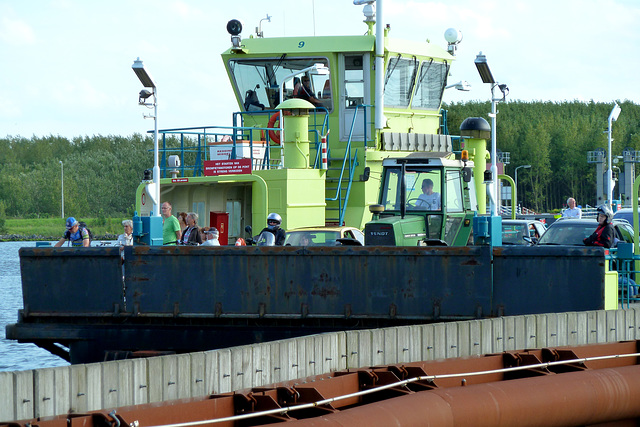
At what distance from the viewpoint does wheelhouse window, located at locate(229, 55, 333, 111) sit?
21.6m

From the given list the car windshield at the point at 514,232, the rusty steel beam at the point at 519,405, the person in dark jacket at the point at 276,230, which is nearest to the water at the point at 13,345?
the person in dark jacket at the point at 276,230

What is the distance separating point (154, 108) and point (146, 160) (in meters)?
79.6

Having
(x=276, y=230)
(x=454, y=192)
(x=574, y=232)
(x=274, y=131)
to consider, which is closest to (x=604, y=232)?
(x=454, y=192)

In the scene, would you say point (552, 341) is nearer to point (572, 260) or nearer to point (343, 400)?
point (572, 260)

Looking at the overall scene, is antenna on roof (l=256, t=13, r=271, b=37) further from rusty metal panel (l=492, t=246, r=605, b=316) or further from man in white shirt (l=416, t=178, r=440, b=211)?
rusty metal panel (l=492, t=246, r=605, b=316)

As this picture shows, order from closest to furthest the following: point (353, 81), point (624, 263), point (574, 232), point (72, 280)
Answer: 1. point (72, 280)
2. point (624, 263)
3. point (574, 232)
4. point (353, 81)

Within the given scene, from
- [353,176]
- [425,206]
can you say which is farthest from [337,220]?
[425,206]

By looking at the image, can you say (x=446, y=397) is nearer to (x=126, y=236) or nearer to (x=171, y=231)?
(x=171, y=231)

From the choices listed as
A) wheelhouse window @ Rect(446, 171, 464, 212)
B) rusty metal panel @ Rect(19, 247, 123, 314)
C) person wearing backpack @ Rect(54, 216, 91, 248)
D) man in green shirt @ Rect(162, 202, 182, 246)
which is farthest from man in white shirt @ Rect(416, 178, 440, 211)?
person wearing backpack @ Rect(54, 216, 91, 248)

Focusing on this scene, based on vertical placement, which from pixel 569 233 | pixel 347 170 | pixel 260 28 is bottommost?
pixel 569 233

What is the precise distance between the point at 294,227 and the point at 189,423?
12969 mm

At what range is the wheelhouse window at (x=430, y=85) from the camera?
22.6 m

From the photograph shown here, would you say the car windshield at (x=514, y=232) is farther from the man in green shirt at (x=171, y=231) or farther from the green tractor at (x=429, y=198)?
the man in green shirt at (x=171, y=231)

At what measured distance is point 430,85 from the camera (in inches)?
904
